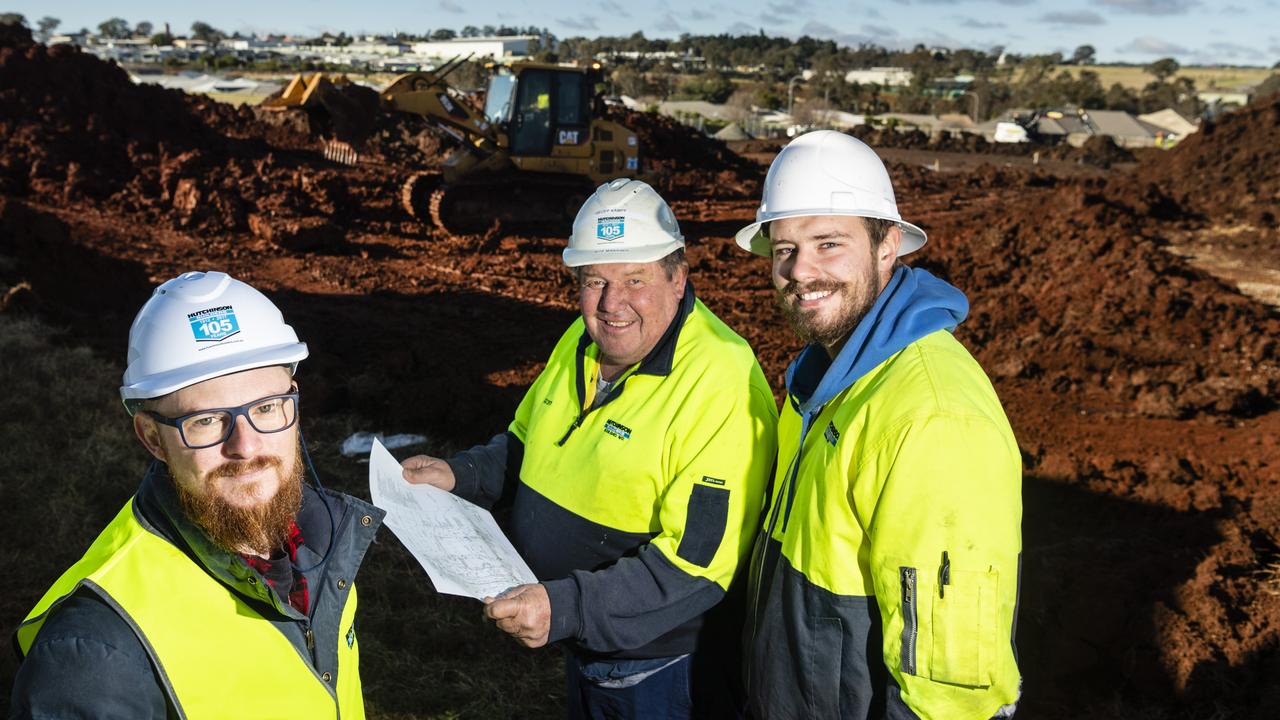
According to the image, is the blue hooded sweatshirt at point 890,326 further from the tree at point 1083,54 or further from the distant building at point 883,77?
the tree at point 1083,54

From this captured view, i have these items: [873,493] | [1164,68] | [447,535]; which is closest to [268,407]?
[447,535]

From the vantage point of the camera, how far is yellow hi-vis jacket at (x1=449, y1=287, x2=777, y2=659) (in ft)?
7.50

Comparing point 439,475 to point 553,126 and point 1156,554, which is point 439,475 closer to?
point 1156,554

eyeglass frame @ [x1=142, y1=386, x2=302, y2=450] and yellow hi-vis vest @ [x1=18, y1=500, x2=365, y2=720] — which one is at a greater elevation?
eyeglass frame @ [x1=142, y1=386, x2=302, y2=450]

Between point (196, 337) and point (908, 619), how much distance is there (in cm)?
158

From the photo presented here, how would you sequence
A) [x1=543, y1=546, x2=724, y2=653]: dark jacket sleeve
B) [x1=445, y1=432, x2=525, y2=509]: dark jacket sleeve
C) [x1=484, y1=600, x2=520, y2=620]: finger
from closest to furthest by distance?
[x1=484, y1=600, x2=520, y2=620]: finger
[x1=543, y1=546, x2=724, y2=653]: dark jacket sleeve
[x1=445, y1=432, x2=525, y2=509]: dark jacket sleeve

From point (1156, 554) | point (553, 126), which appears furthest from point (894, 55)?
point (1156, 554)

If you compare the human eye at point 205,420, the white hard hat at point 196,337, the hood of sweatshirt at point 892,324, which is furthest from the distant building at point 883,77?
the human eye at point 205,420

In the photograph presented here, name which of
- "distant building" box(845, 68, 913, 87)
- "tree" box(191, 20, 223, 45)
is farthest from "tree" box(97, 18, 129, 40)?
"distant building" box(845, 68, 913, 87)

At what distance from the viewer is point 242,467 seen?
1811 mm

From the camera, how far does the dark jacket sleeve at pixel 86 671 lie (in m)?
1.42

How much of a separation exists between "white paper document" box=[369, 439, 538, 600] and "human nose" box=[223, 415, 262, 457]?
0.43 metres

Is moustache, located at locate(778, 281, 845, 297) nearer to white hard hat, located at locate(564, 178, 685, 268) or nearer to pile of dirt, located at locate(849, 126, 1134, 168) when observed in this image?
white hard hat, located at locate(564, 178, 685, 268)

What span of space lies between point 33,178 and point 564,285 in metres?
12.4
